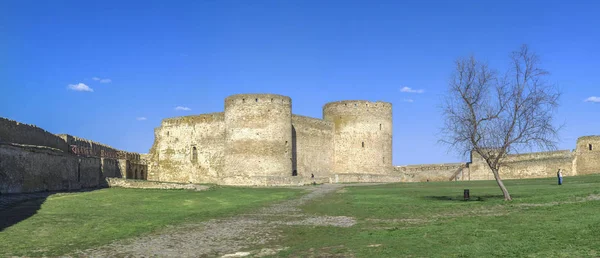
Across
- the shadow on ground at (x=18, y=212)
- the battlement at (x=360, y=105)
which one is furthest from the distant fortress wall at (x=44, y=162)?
the battlement at (x=360, y=105)

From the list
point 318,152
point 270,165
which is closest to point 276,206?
point 270,165

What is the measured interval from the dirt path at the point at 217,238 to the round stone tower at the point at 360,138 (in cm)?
3459

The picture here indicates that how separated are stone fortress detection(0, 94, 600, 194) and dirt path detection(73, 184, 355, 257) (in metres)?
13.0

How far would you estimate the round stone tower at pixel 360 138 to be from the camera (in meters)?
52.5

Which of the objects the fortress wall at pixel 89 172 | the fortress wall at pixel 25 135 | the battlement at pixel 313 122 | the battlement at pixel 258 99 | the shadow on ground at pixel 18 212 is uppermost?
the battlement at pixel 258 99

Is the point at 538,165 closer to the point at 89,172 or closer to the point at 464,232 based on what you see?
A: the point at 89,172

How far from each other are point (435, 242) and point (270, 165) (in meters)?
29.6

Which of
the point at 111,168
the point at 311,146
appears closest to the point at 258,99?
the point at 311,146

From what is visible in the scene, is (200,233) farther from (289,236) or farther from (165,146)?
(165,146)

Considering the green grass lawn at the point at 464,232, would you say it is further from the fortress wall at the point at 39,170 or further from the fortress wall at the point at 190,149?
the fortress wall at the point at 190,149

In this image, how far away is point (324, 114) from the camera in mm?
55250

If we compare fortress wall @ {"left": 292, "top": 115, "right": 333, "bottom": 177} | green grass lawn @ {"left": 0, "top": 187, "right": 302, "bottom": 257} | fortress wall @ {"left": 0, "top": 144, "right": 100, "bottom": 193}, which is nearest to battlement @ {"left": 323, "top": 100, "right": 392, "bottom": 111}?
fortress wall @ {"left": 292, "top": 115, "right": 333, "bottom": 177}

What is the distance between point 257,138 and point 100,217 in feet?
79.0

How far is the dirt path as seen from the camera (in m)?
11.1
